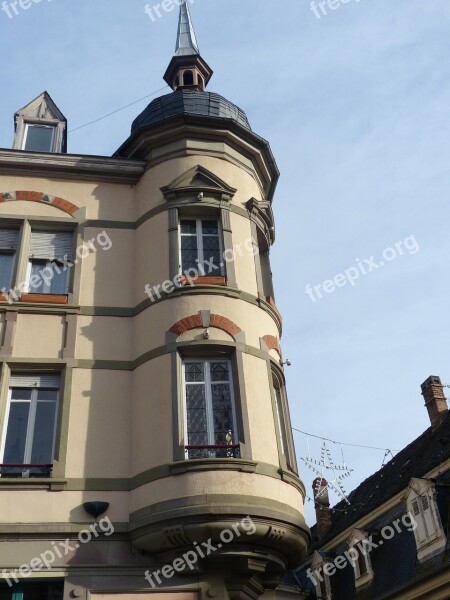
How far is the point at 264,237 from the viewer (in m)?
15.3

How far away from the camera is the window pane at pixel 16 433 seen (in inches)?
460

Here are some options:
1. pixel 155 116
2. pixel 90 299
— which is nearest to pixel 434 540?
pixel 90 299

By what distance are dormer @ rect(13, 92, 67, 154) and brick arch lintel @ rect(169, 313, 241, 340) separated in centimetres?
643

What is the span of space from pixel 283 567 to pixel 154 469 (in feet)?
9.60

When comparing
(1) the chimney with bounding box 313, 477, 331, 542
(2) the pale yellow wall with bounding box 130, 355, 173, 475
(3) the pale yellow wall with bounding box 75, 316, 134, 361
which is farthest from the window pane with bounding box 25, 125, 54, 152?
(1) the chimney with bounding box 313, 477, 331, 542

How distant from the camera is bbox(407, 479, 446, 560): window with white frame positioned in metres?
17.6

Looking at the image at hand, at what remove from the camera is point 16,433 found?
11930 millimetres

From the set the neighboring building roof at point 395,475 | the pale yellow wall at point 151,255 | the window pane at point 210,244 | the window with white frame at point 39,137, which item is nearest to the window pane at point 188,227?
the window pane at point 210,244

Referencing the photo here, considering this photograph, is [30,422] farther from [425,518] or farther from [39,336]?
[425,518]

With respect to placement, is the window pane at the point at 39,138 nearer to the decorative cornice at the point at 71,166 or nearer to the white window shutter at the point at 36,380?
the decorative cornice at the point at 71,166

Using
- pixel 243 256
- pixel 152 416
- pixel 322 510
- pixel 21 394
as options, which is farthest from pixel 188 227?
pixel 322 510

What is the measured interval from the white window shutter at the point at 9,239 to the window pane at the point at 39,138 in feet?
9.79

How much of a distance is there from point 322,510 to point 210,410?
19437 mm

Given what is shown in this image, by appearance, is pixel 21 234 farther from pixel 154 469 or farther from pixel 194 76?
pixel 194 76
